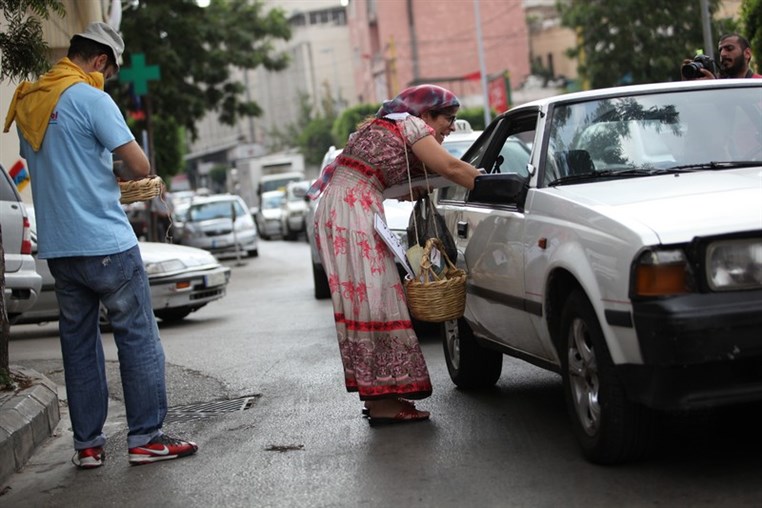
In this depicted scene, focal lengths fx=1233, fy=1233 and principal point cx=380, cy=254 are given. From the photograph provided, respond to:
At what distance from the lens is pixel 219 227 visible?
30547mm

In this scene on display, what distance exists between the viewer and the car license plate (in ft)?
45.2

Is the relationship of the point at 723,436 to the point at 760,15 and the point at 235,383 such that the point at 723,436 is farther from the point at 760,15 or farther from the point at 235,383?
the point at 760,15

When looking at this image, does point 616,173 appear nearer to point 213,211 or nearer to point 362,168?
point 362,168

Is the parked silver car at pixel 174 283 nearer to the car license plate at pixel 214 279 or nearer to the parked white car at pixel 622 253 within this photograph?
the car license plate at pixel 214 279

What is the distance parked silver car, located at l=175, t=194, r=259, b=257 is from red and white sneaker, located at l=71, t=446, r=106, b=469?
2321cm

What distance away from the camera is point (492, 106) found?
56781 millimetres

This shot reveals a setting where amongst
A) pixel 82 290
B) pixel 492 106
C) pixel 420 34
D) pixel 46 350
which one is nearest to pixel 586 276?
pixel 82 290

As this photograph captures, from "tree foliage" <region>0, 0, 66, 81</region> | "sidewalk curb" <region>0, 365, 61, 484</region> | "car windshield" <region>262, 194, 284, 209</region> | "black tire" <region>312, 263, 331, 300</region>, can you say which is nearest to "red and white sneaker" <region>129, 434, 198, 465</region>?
"sidewalk curb" <region>0, 365, 61, 484</region>

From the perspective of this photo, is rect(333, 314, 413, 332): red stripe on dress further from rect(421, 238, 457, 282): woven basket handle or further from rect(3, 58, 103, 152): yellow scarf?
rect(3, 58, 103, 152): yellow scarf

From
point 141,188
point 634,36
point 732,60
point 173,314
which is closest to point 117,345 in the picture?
point 141,188

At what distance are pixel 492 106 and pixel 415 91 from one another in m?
50.7

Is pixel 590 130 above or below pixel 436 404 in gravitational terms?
above

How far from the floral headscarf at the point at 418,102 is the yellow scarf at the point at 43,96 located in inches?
60.6

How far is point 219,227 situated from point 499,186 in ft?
82.2
